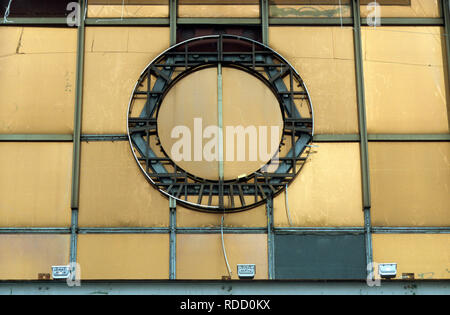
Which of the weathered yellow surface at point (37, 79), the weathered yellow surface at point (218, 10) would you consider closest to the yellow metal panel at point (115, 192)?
the weathered yellow surface at point (37, 79)

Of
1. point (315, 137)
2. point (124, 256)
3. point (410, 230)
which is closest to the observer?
point (124, 256)

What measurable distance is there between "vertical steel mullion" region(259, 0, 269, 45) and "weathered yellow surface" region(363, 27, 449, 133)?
1.88 metres

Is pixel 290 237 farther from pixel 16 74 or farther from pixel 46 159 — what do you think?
pixel 16 74

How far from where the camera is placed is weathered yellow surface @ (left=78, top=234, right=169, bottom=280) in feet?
37.4

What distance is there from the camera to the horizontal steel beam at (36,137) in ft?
39.4

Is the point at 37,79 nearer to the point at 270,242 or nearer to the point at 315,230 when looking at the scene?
the point at 270,242

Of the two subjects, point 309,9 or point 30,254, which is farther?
point 309,9

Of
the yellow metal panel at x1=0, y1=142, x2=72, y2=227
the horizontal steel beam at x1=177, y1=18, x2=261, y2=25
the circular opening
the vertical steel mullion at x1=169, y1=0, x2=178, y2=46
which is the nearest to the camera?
the yellow metal panel at x1=0, y1=142, x2=72, y2=227

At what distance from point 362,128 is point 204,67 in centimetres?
315

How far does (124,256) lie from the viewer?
1147 cm

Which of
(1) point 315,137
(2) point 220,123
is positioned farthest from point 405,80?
(2) point 220,123

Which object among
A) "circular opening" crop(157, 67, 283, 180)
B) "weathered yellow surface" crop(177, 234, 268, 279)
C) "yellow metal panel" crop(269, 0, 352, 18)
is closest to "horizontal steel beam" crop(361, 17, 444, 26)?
"yellow metal panel" crop(269, 0, 352, 18)

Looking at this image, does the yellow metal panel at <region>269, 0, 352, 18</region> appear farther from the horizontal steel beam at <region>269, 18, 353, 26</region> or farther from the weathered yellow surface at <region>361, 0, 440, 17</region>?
the weathered yellow surface at <region>361, 0, 440, 17</region>

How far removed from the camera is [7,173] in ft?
39.0
